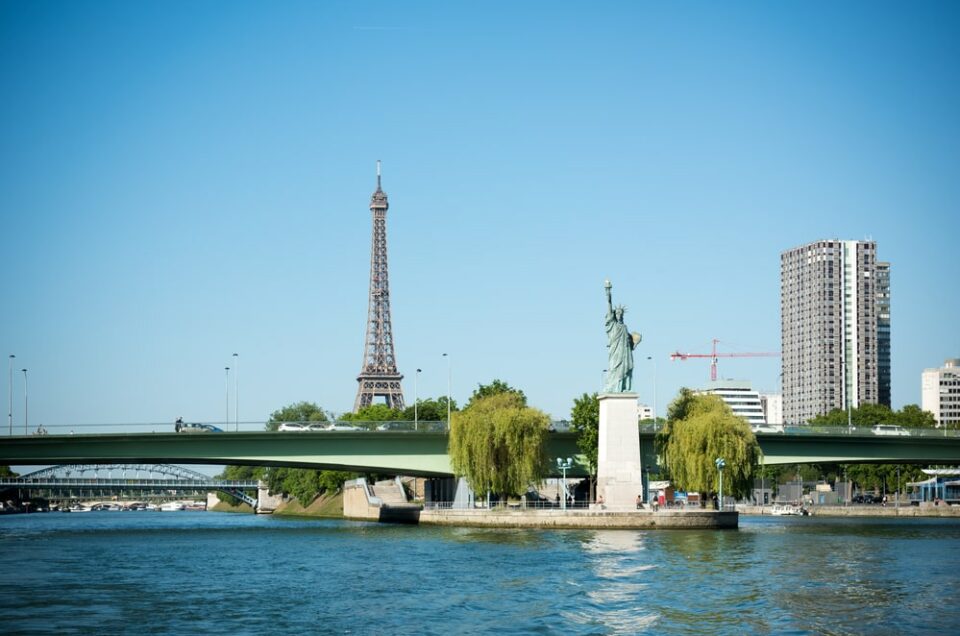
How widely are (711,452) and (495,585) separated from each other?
38.6m

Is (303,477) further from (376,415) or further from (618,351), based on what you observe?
(618,351)

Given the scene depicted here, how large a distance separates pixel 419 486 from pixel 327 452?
37.5 metres

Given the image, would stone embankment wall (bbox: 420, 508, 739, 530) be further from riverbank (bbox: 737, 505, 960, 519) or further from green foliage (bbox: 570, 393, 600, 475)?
riverbank (bbox: 737, 505, 960, 519)

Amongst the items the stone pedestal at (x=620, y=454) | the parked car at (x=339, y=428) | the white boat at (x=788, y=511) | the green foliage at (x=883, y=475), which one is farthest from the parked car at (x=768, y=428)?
the green foliage at (x=883, y=475)

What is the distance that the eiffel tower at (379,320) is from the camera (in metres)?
157

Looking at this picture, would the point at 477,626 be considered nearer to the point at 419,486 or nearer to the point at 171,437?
the point at 171,437

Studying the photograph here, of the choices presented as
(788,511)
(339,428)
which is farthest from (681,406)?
(788,511)

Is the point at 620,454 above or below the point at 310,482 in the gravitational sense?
above

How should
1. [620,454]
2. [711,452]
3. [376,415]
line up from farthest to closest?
[376,415] < [711,452] < [620,454]

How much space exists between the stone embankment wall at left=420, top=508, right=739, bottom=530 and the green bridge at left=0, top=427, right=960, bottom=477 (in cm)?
740

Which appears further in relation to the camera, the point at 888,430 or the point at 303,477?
the point at 303,477

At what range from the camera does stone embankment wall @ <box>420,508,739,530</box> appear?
75000 mm

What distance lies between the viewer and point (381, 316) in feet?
526

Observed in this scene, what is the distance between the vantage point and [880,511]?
123250 millimetres
